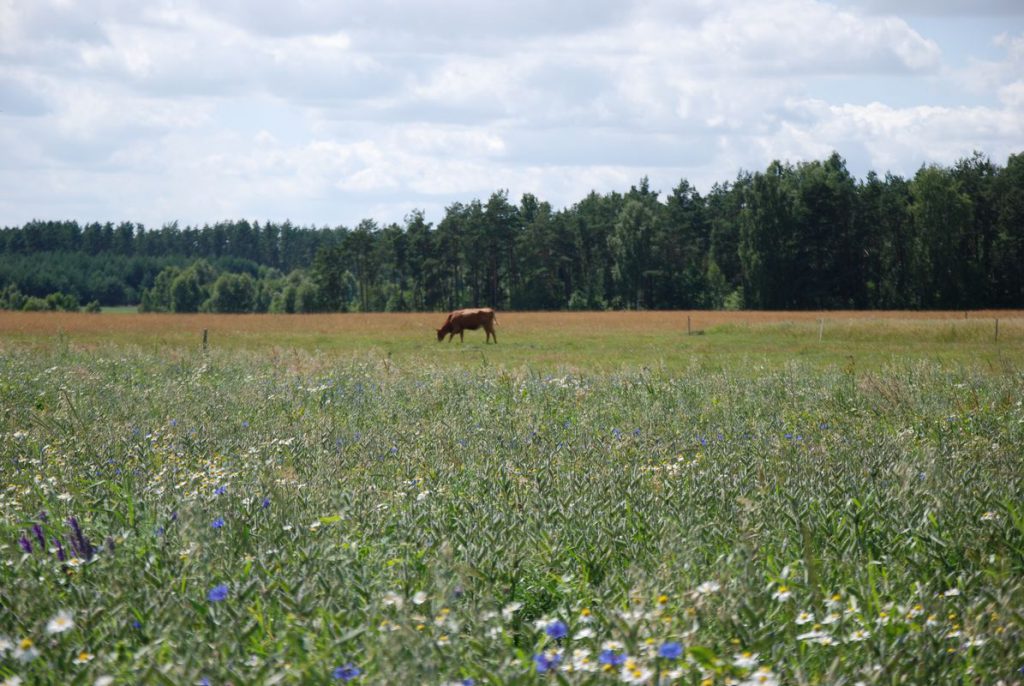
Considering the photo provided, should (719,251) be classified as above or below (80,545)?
above

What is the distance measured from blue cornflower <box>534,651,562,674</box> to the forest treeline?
3661 inches

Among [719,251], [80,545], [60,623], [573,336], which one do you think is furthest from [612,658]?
[719,251]

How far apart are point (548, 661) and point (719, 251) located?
11393 cm

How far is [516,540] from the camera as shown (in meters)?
4.81

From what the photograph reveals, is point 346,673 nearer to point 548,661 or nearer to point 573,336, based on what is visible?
point 548,661

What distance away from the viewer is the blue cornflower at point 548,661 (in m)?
2.85

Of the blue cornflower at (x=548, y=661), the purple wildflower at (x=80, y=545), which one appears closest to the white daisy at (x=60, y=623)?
the purple wildflower at (x=80, y=545)

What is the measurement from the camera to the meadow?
3.25 metres

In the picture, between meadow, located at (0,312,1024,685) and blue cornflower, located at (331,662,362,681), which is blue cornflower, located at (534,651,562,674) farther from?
blue cornflower, located at (331,662,362,681)

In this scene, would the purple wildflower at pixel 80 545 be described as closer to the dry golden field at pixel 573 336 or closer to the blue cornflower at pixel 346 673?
the blue cornflower at pixel 346 673

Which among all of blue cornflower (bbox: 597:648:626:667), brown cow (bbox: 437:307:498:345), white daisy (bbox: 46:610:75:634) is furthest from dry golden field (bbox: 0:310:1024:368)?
white daisy (bbox: 46:610:75:634)

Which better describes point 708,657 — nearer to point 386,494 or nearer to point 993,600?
point 993,600

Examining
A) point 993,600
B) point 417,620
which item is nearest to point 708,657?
point 417,620

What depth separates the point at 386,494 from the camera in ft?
19.3
